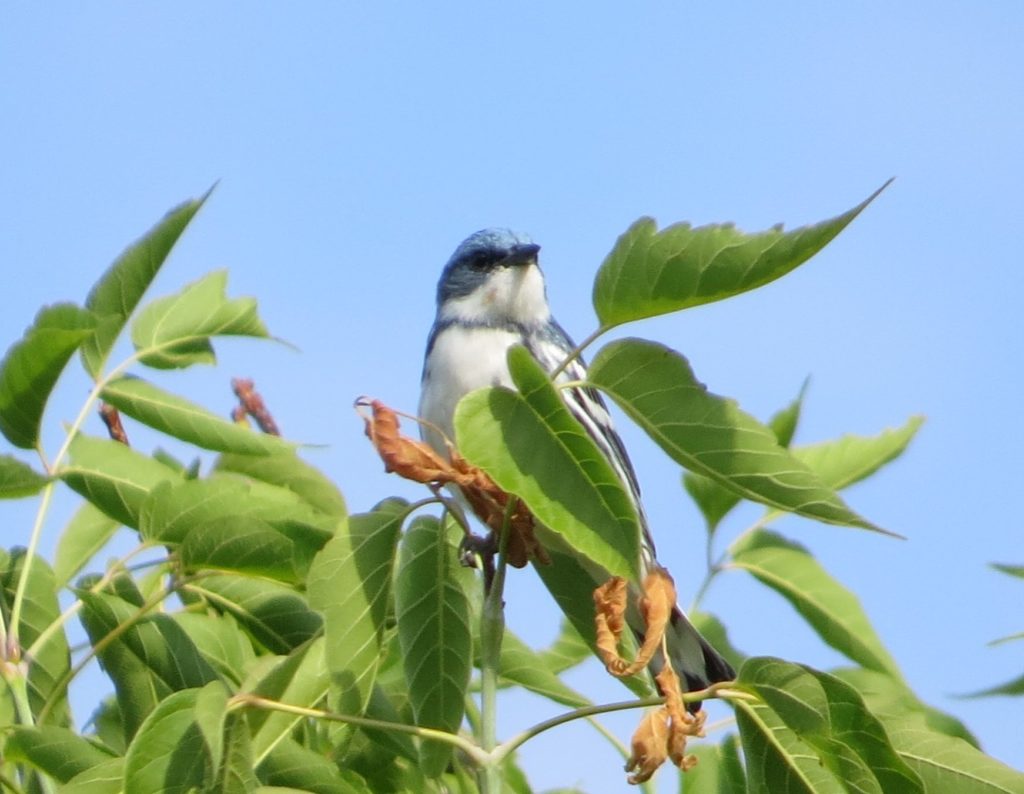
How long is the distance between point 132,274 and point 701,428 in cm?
145

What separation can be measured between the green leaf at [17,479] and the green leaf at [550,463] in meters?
1.19

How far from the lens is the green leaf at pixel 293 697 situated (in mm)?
2457

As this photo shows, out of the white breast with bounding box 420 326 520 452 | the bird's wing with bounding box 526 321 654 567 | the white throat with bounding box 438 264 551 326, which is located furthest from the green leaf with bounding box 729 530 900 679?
the white throat with bounding box 438 264 551 326

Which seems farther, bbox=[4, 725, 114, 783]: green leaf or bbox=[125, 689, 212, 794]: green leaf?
bbox=[4, 725, 114, 783]: green leaf

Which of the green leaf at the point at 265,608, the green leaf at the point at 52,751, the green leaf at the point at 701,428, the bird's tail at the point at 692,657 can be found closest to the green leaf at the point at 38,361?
the green leaf at the point at 265,608

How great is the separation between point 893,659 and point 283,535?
4.99 feet

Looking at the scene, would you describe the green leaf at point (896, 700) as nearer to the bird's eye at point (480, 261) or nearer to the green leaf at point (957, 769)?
the green leaf at point (957, 769)

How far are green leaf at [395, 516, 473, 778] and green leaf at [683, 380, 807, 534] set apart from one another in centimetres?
126

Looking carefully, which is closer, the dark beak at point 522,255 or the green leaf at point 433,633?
the green leaf at point 433,633

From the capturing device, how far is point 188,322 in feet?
11.3

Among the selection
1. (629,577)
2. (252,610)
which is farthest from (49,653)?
(629,577)

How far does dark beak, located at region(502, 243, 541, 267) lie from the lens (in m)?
4.86

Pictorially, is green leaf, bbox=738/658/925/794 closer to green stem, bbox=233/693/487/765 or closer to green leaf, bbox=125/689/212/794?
green stem, bbox=233/693/487/765

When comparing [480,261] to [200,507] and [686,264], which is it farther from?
[686,264]
